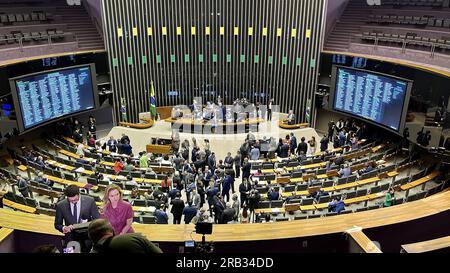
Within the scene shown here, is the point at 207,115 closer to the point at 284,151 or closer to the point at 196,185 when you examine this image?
the point at 284,151

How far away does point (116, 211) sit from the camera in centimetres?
422

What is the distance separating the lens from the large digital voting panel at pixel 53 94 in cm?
1383

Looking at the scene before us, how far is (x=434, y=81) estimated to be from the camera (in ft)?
40.4

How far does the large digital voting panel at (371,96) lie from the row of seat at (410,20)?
3.85 meters

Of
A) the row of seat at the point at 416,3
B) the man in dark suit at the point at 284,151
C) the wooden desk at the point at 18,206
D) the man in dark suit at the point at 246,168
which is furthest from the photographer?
the row of seat at the point at 416,3

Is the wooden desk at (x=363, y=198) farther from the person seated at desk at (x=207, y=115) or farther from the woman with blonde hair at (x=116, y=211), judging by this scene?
the person seated at desk at (x=207, y=115)

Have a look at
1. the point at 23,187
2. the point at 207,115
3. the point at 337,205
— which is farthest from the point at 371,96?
the point at 23,187

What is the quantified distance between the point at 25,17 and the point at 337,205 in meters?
15.3

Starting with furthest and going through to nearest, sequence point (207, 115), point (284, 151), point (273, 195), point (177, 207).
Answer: point (207, 115)
point (284, 151)
point (273, 195)
point (177, 207)

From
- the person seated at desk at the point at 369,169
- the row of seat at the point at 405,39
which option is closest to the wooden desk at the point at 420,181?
the person seated at desk at the point at 369,169

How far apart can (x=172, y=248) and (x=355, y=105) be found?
13.1 metres

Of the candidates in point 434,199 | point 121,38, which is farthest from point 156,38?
point 434,199
